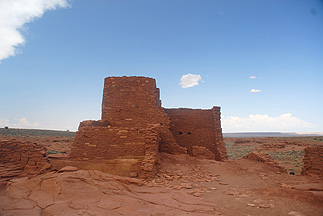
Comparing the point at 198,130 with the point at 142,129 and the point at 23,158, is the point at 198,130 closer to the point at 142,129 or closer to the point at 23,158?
the point at 142,129

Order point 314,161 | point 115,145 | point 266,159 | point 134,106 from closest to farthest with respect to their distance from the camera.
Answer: point 115,145 < point 314,161 < point 266,159 < point 134,106

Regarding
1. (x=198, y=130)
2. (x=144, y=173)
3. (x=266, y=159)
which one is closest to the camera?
(x=144, y=173)

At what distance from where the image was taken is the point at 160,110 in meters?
11.0

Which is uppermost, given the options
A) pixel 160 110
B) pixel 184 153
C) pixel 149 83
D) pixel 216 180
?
pixel 149 83

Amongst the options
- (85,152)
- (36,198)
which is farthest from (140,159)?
(36,198)

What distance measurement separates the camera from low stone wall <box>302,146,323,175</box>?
795cm

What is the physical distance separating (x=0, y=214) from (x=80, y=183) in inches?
76.1

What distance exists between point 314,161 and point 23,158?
11.7 m

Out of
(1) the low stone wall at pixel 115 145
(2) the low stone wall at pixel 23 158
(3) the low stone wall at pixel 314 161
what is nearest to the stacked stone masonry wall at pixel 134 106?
(1) the low stone wall at pixel 115 145

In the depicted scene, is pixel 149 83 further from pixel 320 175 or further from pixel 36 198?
pixel 320 175

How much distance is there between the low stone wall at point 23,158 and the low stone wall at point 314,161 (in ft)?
34.9

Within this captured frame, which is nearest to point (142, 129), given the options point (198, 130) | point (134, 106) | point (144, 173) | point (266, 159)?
point (144, 173)

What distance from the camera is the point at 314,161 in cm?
815

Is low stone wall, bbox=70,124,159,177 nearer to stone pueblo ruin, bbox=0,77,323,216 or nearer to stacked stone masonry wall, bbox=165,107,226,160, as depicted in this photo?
stone pueblo ruin, bbox=0,77,323,216
